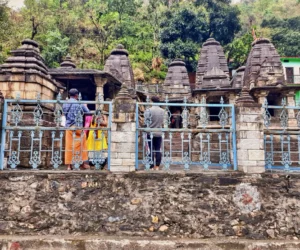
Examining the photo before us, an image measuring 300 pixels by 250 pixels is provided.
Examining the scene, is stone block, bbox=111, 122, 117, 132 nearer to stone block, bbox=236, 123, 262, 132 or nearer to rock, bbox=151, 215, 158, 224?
rock, bbox=151, 215, 158, 224

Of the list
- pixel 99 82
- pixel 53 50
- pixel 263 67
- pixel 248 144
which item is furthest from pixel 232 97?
pixel 53 50

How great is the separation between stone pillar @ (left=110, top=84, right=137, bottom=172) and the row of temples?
165 inches

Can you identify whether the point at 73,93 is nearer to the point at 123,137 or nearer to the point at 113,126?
the point at 113,126

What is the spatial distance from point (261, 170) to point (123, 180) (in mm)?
2480

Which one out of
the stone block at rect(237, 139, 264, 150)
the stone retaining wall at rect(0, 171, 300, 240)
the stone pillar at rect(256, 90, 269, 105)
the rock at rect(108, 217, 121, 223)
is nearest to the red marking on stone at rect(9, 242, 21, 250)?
the stone retaining wall at rect(0, 171, 300, 240)

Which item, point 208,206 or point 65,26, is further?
point 65,26

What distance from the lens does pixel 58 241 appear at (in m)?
4.56

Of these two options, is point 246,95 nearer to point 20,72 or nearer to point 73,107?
point 73,107

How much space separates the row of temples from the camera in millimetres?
9093

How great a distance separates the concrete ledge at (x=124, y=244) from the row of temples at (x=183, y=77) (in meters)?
4.95

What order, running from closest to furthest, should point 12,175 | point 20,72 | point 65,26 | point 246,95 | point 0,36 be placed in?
1. point 12,175
2. point 246,95
3. point 20,72
4. point 0,36
5. point 65,26

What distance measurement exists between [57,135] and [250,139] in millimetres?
4627

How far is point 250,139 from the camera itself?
17.3 ft

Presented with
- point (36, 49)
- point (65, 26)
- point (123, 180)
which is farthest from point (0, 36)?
point (123, 180)
